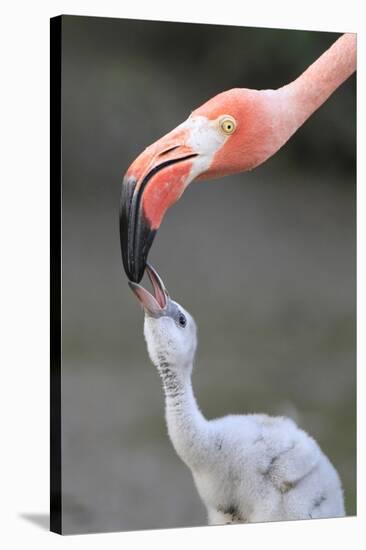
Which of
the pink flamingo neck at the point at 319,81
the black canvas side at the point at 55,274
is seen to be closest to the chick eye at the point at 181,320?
the black canvas side at the point at 55,274

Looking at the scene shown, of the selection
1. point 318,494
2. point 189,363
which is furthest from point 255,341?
point 318,494

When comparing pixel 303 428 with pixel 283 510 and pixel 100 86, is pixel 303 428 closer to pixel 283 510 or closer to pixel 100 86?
pixel 283 510

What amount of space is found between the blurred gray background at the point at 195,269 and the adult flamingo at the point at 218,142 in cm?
5

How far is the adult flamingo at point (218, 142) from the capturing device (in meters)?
7.04

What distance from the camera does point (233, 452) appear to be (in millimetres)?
7203

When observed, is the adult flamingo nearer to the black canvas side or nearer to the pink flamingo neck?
the pink flamingo neck

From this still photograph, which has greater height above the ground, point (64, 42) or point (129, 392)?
point (64, 42)

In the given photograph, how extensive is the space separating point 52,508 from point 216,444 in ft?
2.86

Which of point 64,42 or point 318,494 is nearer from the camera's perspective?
point 64,42

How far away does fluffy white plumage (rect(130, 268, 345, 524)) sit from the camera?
7121mm

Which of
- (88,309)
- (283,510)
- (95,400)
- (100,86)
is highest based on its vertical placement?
(100,86)

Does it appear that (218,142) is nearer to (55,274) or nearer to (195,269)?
(195,269)

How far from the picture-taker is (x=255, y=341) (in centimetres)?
743

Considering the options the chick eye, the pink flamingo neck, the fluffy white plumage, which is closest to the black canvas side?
the fluffy white plumage
